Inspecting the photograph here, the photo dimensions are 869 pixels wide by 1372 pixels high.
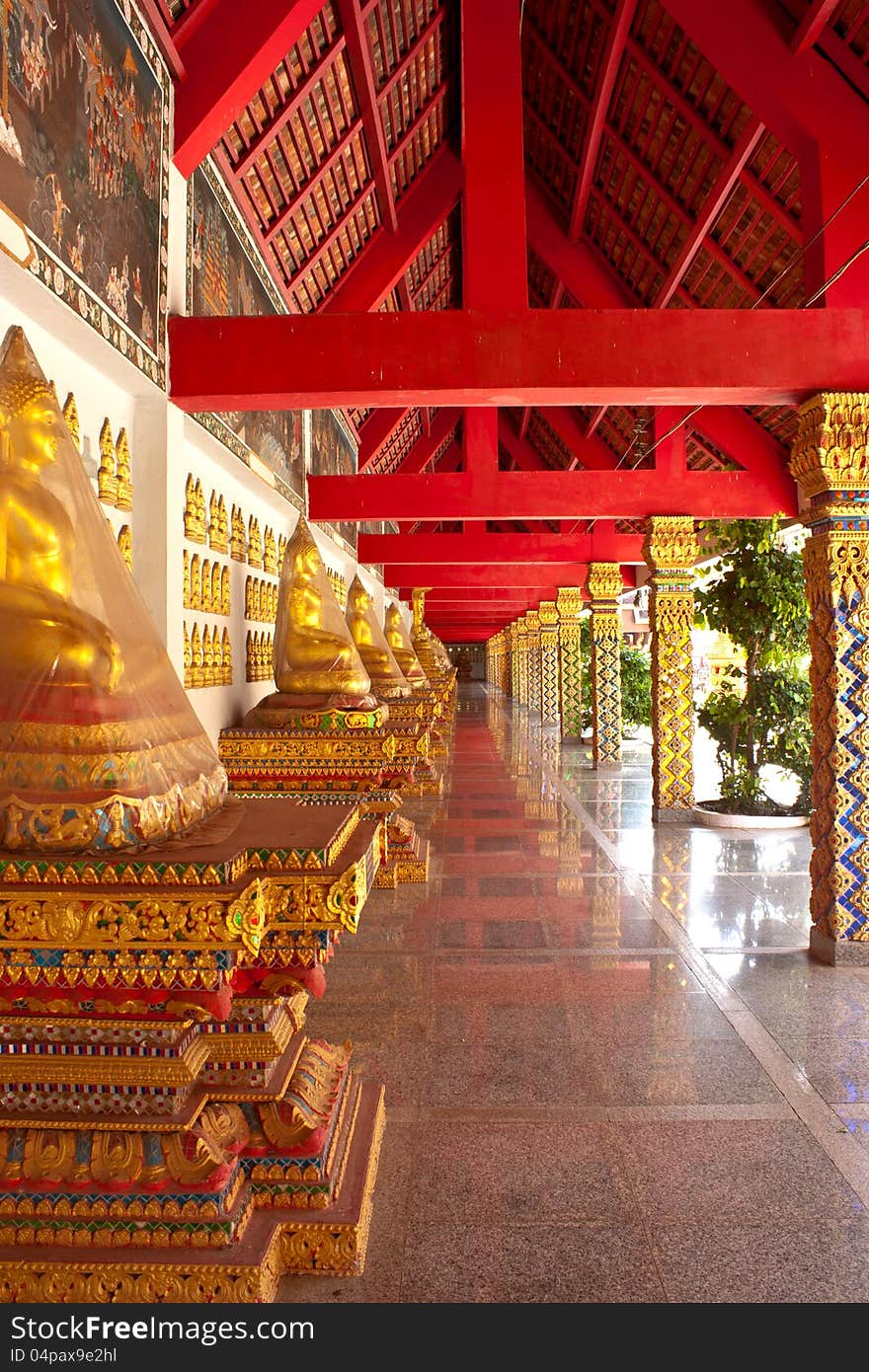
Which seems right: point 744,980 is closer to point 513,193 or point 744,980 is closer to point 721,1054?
point 721,1054

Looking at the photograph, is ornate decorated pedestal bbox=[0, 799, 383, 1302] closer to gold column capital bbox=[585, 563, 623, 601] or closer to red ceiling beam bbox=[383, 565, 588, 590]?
gold column capital bbox=[585, 563, 623, 601]

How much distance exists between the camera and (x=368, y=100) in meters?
6.29

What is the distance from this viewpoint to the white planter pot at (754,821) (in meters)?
8.24

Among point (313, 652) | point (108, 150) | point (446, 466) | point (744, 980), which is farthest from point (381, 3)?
point (446, 466)

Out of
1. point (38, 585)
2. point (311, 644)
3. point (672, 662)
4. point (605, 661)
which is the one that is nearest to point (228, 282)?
point (311, 644)

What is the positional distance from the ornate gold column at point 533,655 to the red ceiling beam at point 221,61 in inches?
699

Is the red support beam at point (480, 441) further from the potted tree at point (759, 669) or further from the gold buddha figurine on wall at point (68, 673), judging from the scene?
the gold buddha figurine on wall at point (68, 673)

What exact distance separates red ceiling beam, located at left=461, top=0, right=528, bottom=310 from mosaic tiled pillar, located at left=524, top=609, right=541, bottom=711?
54.5 feet

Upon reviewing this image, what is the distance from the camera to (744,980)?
165 inches

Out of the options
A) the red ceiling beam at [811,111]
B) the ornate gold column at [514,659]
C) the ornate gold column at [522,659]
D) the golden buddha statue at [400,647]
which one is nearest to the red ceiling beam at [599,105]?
the red ceiling beam at [811,111]

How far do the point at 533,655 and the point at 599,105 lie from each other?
59.1 ft

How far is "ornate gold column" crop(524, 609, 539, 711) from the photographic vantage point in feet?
74.1

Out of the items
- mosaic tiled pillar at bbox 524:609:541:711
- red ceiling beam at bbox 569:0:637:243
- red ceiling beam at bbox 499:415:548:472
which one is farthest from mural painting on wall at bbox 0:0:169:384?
mosaic tiled pillar at bbox 524:609:541:711

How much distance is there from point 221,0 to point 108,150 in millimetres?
1416
